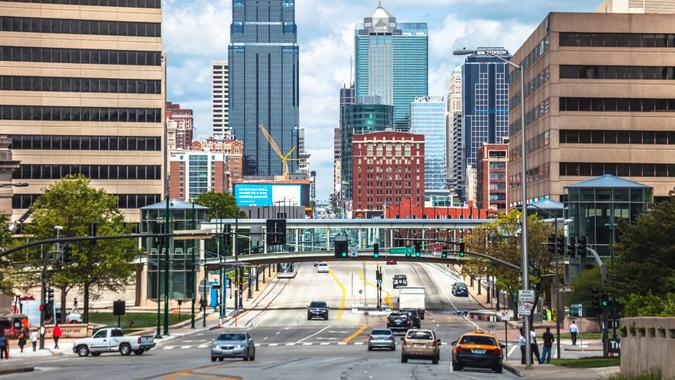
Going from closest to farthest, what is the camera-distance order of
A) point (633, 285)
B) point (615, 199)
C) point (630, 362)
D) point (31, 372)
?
point (630, 362) < point (31, 372) < point (633, 285) < point (615, 199)

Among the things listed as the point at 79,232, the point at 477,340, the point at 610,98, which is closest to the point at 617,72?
the point at 610,98

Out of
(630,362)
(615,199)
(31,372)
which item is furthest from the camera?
(615,199)

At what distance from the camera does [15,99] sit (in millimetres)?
123812

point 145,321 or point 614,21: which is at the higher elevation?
point 614,21

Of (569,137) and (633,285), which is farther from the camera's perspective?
(569,137)

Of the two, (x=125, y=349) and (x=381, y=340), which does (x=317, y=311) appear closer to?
(x=381, y=340)

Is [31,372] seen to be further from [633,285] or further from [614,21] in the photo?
[614,21]

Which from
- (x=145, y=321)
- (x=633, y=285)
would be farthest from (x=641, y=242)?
(x=145, y=321)

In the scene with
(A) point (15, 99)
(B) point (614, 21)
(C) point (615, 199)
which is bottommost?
(C) point (615, 199)

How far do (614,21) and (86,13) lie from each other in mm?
56323

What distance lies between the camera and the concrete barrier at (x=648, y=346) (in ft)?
104

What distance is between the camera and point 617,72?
4894 inches

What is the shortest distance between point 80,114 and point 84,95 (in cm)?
210

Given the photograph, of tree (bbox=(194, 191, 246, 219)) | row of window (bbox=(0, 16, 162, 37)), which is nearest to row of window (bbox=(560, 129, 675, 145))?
row of window (bbox=(0, 16, 162, 37))
